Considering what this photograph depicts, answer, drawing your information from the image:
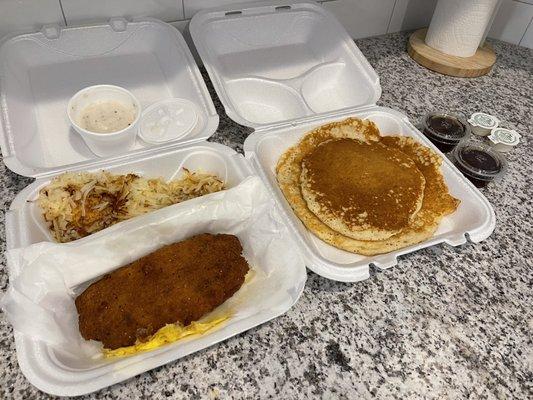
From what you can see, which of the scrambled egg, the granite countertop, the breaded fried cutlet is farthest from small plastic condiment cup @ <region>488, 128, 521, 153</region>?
the scrambled egg

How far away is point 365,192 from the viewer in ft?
3.28

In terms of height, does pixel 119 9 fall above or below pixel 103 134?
above

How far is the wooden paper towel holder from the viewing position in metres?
1.53

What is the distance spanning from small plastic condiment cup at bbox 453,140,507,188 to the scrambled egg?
0.81 meters

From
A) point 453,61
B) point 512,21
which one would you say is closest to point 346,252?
point 453,61

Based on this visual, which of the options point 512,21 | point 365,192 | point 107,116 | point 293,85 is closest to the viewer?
point 365,192

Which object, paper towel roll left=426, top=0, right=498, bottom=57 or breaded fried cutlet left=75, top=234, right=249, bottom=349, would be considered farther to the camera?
paper towel roll left=426, top=0, right=498, bottom=57

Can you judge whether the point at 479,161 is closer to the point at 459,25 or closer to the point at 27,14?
the point at 459,25

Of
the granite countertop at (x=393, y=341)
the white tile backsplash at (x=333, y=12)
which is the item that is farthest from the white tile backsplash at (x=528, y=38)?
the granite countertop at (x=393, y=341)

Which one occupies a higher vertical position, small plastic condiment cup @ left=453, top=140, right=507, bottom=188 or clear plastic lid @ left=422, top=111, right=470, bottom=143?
clear plastic lid @ left=422, top=111, right=470, bottom=143

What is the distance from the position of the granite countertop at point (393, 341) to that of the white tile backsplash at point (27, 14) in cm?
46

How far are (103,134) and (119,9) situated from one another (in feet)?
1.72

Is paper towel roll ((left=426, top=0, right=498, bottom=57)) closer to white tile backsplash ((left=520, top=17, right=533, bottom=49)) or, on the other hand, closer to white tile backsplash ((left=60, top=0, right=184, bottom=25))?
white tile backsplash ((left=520, top=17, right=533, bottom=49))

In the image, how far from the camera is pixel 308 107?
130 centimetres
